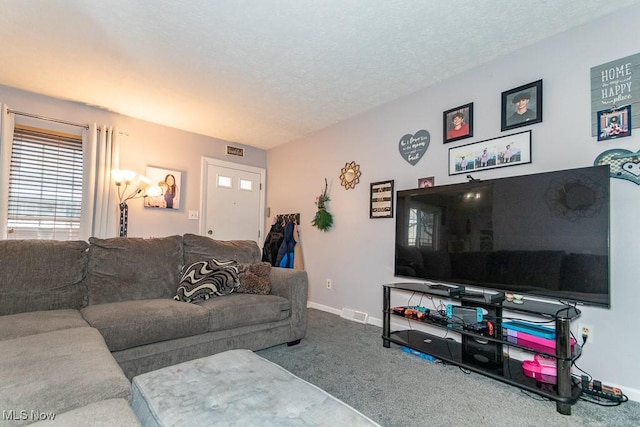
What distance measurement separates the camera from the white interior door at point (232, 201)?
4457mm

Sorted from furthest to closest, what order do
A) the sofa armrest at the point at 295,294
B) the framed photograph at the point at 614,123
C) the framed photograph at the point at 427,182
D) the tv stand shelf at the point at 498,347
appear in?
the framed photograph at the point at 427,182 < the sofa armrest at the point at 295,294 < the framed photograph at the point at 614,123 < the tv stand shelf at the point at 498,347

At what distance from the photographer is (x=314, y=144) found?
13.9 feet

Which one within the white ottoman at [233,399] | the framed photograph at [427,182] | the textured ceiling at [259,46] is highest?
the textured ceiling at [259,46]

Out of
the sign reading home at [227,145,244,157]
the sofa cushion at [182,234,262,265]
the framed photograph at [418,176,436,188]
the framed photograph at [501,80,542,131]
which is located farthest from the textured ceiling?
the sofa cushion at [182,234,262,265]

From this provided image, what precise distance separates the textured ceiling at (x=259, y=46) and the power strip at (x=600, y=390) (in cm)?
229

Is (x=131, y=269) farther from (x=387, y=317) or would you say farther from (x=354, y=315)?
(x=354, y=315)

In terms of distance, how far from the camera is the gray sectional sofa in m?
0.98

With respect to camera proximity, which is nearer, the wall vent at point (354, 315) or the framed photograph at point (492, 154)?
the framed photograph at point (492, 154)

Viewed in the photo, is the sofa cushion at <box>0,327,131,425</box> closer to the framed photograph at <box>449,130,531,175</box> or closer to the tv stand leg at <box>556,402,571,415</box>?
the tv stand leg at <box>556,402,571,415</box>

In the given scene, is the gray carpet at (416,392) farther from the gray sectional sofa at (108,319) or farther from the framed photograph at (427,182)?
the framed photograph at (427,182)

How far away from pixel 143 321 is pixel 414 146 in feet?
8.75

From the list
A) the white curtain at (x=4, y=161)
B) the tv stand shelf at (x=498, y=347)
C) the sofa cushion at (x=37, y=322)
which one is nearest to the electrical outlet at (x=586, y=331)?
the tv stand shelf at (x=498, y=347)

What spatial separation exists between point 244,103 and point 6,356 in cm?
282

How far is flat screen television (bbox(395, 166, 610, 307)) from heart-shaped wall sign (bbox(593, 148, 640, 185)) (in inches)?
13.7
